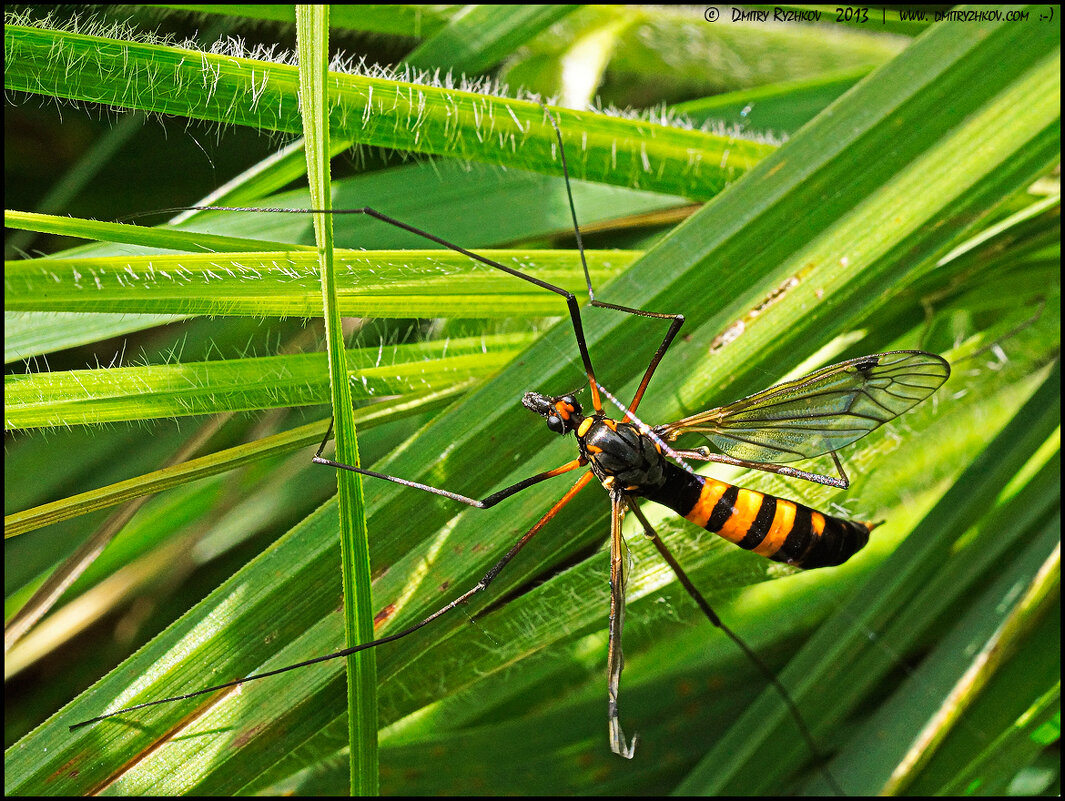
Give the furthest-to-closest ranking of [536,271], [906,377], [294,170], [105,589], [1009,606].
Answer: [105,589] < [1009,606] < [294,170] < [536,271] < [906,377]

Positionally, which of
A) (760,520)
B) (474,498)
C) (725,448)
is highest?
(474,498)

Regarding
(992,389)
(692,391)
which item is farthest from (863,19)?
(692,391)

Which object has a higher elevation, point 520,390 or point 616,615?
point 520,390

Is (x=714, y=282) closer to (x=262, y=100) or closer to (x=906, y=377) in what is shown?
(x=906, y=377)

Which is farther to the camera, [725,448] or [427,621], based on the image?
[725,448]

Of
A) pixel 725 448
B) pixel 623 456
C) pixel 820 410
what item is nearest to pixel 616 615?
pixel 623 456

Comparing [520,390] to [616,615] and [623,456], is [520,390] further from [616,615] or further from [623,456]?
A: [616,615]

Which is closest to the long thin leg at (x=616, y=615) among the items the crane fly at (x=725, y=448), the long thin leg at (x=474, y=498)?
the crane fly at (x=725, y=448)
